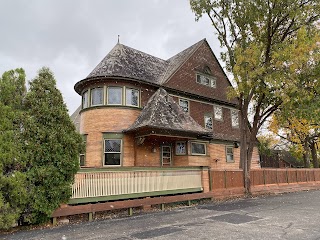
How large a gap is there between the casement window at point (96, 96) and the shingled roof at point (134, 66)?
34.9 inches

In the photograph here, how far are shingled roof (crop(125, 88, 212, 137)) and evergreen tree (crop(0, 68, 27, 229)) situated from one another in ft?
22.0

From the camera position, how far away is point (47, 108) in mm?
8789

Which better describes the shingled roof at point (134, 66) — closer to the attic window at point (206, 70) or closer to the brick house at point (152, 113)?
the brick house at point (152, 113)

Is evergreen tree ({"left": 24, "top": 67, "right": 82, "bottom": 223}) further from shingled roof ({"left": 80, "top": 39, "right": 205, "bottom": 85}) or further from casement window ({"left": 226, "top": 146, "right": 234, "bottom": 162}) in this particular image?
casement window ({"left": 226, "top": 146, "right": 234, "bottom": 162})

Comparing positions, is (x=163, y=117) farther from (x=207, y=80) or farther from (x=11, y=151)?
(x=11, y=151)

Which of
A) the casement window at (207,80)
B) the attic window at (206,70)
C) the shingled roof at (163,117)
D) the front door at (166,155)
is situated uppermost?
the attic window at (206,70)

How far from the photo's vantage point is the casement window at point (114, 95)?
52.5ft

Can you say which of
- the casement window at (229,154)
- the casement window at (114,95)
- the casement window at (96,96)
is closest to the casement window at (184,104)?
the casement window at (114,95)

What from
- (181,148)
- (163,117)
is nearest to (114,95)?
(163,117)

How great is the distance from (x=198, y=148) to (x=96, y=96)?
7742 millimetres

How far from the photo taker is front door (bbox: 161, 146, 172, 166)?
56.2ft

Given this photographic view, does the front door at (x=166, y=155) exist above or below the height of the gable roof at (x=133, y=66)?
below

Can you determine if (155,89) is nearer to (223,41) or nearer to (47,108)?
(223,41)

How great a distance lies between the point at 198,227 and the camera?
26.1ft
